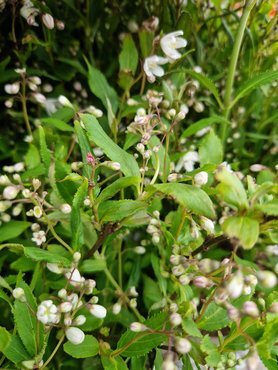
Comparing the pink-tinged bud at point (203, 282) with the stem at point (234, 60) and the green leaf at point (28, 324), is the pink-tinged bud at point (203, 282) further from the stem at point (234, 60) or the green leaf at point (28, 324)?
the stem at point (234, 60)

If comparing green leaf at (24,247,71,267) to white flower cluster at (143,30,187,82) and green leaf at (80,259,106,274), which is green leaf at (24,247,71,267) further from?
white flower cluster at (143,30,187,82)

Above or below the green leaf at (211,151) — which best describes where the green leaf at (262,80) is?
above

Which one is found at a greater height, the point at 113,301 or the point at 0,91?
the point at 0,91

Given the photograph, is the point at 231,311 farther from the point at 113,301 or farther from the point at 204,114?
the point at 204,114

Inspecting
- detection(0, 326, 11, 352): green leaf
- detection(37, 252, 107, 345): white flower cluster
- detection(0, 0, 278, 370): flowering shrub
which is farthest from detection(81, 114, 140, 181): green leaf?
detection(0, 326, 11, 352): green leaf

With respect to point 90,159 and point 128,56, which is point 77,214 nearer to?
point 90,159

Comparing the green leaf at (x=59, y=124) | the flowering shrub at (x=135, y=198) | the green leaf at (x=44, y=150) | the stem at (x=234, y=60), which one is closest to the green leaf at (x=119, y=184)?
the flowering shrub at (x=135, y=198)

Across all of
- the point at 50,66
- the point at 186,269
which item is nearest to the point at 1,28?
the point at 50,66
